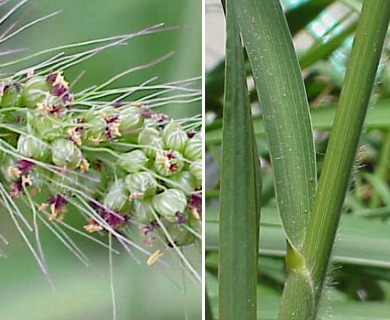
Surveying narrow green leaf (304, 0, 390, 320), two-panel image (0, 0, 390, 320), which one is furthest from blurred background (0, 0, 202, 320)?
narrow green leaf (304, 0, 390, 320)

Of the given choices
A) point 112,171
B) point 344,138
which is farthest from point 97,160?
point 344,138

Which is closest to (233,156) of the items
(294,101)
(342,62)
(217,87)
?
(294,101)

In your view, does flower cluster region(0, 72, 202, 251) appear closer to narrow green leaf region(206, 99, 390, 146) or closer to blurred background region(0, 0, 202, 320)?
blurred background region(0, 0, 202, 320)

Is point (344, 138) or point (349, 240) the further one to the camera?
point (349, 240)

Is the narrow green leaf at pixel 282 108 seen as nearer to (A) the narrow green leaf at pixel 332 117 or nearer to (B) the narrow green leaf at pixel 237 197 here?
(B) the narrow green leaf at pixel 237 197

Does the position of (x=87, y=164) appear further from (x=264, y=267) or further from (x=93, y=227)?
(x=264, y=267)

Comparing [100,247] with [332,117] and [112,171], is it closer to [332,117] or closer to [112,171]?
[112,171]

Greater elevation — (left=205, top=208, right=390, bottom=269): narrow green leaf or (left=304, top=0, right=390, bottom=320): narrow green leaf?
(left=304, top=0, right=390, bottom=320): narrow green leaf
